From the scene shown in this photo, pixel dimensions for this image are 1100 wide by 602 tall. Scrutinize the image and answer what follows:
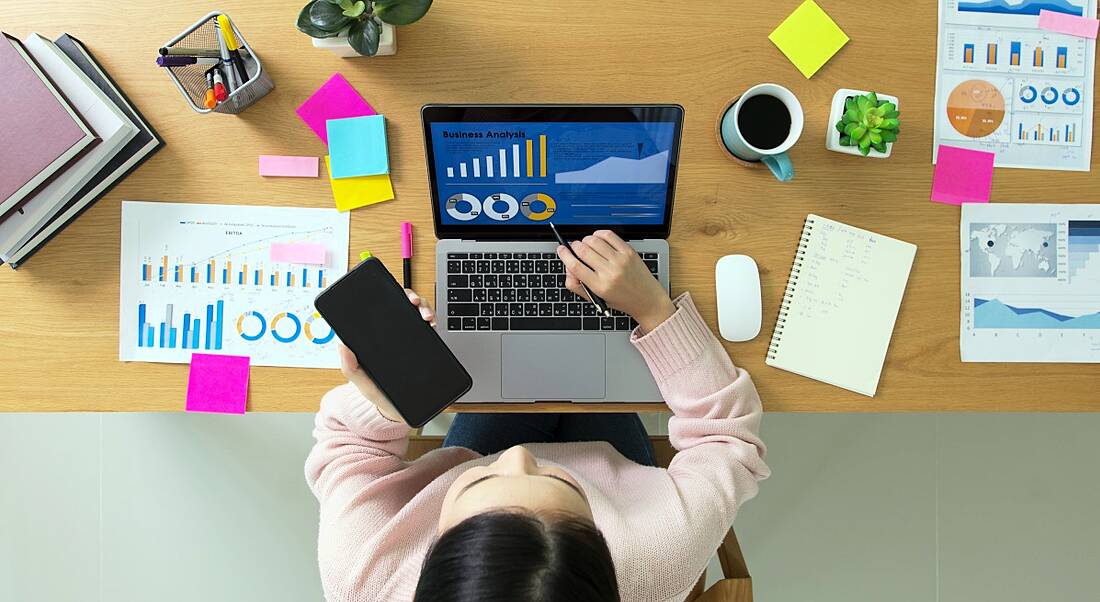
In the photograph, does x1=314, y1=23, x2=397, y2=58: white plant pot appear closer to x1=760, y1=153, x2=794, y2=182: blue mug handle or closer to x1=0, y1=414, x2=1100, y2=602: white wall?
x1=760, y1=153, x2=794, y2=182: blue mug handle

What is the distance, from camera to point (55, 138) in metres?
0.83

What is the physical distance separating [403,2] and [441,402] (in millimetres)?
493

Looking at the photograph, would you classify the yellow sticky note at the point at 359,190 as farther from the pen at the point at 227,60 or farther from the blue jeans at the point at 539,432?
the blue jeans at the point at 539,432

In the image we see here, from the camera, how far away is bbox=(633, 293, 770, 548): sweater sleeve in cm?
86

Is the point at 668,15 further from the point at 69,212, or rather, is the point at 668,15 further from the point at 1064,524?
the point at 1064,524

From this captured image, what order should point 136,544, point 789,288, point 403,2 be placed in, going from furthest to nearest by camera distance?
point 136,544 → point 789,288 → point 403,2

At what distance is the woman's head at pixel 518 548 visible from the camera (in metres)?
0.57

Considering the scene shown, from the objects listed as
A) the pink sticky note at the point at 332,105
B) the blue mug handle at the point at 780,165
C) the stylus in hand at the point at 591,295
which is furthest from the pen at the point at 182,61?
the blue mug handle at the point at 780,165

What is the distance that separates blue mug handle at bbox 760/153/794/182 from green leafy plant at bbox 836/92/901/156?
0.28ft

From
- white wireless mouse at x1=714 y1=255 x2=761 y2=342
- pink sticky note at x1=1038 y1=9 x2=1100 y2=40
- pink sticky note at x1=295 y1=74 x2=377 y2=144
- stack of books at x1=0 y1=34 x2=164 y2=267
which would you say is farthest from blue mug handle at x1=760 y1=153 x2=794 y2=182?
stack of books at x1=0 y1=34 x2=164 y2=267

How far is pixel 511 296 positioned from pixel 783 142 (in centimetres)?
41

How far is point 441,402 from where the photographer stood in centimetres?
82

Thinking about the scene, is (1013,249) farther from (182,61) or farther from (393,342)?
(182,61)

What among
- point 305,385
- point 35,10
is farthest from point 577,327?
point 35,10
